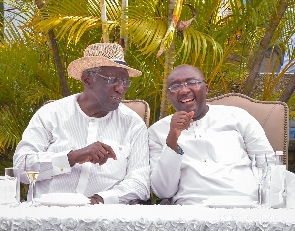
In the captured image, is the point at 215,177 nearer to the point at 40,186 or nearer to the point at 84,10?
the point at 40,186

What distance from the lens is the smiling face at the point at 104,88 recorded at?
351 centimetres

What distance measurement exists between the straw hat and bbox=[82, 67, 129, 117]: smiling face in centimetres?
4

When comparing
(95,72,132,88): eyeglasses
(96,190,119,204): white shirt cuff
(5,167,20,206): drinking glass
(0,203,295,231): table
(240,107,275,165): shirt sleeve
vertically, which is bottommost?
(96,190,119,204): white shirt cuff

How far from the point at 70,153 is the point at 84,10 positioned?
236cm

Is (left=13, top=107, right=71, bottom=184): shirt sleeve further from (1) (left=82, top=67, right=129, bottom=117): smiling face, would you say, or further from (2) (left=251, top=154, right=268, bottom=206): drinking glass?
(2) (left=251, top=154, right=268, bottom=206): drinking glass

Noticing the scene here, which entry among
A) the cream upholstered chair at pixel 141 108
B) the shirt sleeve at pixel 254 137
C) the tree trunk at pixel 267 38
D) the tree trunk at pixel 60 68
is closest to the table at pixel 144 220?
the shirt sleeve at pixel 254 137

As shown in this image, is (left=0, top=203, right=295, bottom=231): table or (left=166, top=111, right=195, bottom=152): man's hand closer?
(left=0, top=203, right=295, bottom=231): table

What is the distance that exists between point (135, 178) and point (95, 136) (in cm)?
38

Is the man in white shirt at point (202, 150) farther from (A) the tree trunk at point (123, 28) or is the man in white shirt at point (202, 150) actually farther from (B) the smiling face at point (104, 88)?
(A) the tree trunk at point (123, 28)

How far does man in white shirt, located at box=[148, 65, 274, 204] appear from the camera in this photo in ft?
11.0

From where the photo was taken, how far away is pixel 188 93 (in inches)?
140

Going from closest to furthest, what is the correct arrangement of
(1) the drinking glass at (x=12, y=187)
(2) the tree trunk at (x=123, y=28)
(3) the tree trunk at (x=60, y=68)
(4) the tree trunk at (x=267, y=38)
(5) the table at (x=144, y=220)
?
(5) the table at (x=144, y=220) < (1) the drinking glass at (x=12, y=187) < (2) the tree trunk at (x=123, y=28) < (4) the tree trunk at (x=267, y=38) < (3) the tree trunk at (x=60, y=68)

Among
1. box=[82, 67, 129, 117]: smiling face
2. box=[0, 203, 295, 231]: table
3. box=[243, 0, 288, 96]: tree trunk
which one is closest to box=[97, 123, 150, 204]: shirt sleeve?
box=[82, 67, 129, 117]: smiling face

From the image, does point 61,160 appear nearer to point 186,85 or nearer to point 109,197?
point 109,197
